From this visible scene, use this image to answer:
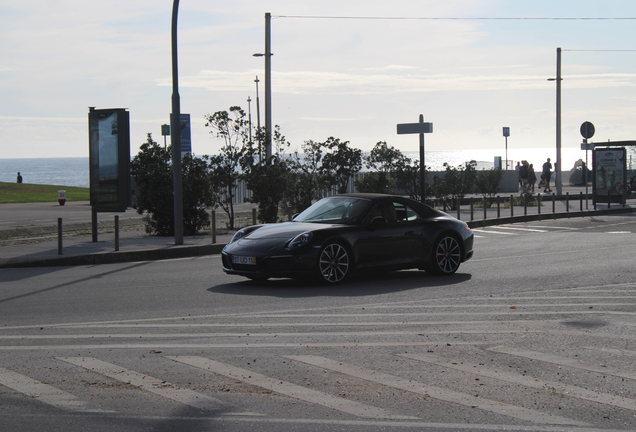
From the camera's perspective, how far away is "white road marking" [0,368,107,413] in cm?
491

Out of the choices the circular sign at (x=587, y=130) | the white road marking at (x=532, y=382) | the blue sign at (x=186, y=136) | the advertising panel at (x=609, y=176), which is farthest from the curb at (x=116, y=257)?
the advertising panel at (x=609, y=176)

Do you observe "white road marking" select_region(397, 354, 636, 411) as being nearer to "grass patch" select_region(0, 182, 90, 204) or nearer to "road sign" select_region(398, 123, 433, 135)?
"road sign" select_region(398, 123, 433, 135)

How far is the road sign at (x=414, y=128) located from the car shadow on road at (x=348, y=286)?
29.1 feet

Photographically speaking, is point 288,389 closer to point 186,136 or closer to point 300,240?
point 300,240

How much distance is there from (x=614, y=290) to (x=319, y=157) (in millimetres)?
13880

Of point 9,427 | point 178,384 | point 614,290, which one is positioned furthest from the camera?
point 614,290

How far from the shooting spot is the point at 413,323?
25.2ft

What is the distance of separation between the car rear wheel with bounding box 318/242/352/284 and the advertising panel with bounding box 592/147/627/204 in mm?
22860

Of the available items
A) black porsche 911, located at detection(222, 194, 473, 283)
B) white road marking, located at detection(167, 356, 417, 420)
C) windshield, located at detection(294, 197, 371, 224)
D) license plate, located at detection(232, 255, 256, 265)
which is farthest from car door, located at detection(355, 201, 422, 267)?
white road marking, located at detection(167, 356, 417, 420)

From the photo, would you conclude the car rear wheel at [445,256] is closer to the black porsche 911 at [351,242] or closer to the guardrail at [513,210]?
the black porsche 911 at [351,242]

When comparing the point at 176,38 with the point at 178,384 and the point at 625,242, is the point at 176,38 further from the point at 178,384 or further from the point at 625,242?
the point at 178,384

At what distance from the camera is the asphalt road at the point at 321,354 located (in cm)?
470

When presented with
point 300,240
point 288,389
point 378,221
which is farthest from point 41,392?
point 378,221

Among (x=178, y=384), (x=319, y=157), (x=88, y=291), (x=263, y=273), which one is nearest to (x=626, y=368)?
(x=178, y=384)
